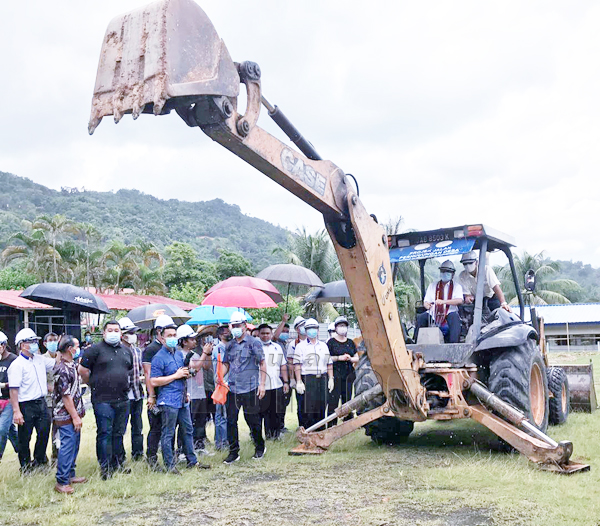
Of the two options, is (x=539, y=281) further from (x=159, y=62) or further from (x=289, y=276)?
(x=159, y=62)

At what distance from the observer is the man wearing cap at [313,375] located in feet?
33.3

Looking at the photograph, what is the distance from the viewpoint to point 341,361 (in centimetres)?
1066

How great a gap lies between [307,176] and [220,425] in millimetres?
4508

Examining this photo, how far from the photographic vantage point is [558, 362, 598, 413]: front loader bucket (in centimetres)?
1124

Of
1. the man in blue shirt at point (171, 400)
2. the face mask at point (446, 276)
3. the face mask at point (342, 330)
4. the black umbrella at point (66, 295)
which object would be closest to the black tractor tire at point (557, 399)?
the face mask at point (446, 276)

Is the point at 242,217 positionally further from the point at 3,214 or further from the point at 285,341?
the point at 285,341

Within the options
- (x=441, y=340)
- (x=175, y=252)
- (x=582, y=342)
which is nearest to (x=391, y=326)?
(x=441, y=340)

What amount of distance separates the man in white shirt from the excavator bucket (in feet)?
16.3

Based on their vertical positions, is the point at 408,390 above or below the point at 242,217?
below

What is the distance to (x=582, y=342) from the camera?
155 feet

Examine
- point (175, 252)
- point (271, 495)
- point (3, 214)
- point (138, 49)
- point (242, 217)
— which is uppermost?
point (242, 217)

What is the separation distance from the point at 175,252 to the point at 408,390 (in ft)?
107

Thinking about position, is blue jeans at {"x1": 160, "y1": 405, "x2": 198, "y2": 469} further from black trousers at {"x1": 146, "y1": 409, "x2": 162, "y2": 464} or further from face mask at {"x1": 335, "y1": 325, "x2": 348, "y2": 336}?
face mask at {"x1": 335, "y1": 325, "x2": 348, "y2": 336}

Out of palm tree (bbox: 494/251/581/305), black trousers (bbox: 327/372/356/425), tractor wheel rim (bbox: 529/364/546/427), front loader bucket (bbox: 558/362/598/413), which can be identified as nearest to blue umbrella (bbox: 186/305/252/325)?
black trousers (bbox: 327/372/356/425)
